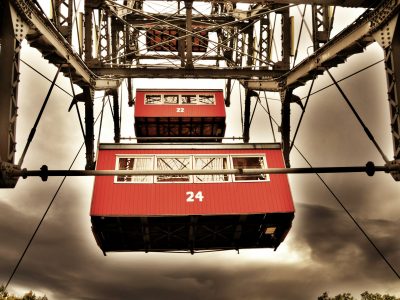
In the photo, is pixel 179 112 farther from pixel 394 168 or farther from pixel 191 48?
pixel 394 168

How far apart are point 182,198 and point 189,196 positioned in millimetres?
242

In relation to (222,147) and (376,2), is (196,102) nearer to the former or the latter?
(222,147)

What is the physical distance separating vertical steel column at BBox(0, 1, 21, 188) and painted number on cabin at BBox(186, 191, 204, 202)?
7.62m

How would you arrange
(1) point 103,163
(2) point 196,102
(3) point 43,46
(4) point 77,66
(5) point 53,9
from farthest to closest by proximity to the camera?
(2) point 196,102
(1) point 103,163
(4) point 77,66
(5) point 53,9
(3) point 43,46

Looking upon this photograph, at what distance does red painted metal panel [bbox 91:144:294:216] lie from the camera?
560 inches

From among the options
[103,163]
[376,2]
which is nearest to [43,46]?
[103,163]

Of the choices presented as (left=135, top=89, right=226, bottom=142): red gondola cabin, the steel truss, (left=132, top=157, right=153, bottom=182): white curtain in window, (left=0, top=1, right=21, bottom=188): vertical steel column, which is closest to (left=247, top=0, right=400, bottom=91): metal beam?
the steel truss

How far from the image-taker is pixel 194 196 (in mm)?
14531

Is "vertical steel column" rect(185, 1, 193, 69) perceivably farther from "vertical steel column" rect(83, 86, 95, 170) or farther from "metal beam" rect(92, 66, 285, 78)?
"vertical steel column" rect(83, 86, 95, 170)

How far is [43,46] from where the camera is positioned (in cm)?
977

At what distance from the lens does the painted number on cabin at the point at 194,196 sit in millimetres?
14469

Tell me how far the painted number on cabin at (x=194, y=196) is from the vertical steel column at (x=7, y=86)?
762 cm

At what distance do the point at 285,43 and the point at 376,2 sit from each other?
21.0ft

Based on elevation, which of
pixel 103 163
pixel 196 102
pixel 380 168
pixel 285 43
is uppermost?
pixel 196 102
